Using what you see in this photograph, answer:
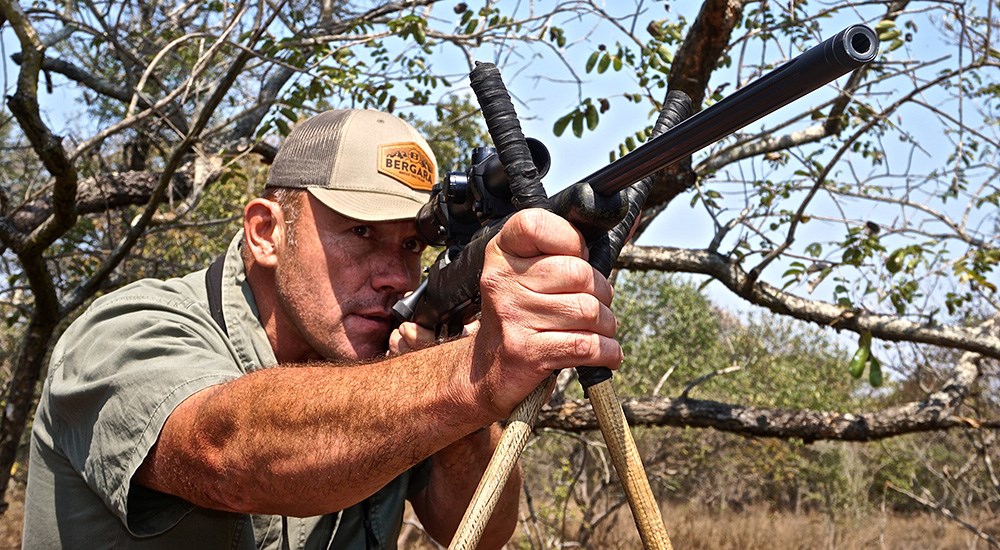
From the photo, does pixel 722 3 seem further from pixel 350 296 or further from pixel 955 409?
pixel 955 409

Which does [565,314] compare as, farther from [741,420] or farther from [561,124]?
[741,420]

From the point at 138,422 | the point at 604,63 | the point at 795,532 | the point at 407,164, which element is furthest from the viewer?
the point at 795,532

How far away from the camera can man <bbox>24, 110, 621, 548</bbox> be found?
1450mm

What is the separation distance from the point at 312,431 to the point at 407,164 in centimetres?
110

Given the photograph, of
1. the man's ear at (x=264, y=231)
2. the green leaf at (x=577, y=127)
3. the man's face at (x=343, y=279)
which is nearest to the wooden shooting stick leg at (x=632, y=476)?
the man's face at (x=343, y=279)

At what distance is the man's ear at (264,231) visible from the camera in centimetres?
261

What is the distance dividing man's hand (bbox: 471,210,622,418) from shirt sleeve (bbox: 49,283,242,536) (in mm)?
728

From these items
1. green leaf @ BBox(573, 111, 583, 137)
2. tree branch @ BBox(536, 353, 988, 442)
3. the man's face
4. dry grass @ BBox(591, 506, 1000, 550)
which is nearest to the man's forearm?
the man's face

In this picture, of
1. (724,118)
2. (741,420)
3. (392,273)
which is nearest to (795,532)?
(741,420)

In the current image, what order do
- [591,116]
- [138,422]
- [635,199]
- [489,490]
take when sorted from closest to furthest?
[489,490] → [635,199] → [138,422] → [591,116]

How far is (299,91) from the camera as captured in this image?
5.18 metres

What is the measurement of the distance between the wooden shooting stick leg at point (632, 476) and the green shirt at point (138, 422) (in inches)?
35.3

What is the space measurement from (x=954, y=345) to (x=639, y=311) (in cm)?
936

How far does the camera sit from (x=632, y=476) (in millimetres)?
1337
